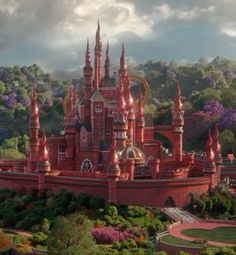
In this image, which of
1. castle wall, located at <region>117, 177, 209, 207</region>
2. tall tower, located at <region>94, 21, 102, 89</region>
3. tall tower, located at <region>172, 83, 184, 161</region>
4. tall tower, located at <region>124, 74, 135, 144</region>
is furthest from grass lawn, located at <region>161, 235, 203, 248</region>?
tall tower, located at <region>94, 21, 102, 89</region>

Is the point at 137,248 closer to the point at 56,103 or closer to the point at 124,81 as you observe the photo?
the point at 124,81

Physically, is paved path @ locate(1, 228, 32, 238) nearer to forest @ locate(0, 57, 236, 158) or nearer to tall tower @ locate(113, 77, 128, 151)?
tall tower @ locate(113, 77, 128, 151)

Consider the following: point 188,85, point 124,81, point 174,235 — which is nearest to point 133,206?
point 174,235

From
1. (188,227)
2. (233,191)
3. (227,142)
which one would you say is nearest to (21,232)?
(188,227)

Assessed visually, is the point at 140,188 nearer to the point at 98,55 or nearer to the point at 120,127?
the point at 120,127

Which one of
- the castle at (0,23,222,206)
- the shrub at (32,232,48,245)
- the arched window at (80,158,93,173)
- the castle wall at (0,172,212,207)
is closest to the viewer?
the shrub at (32,232,48,245)

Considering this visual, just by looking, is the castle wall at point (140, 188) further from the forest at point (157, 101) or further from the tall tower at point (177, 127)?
the forest at point (157, 101)
